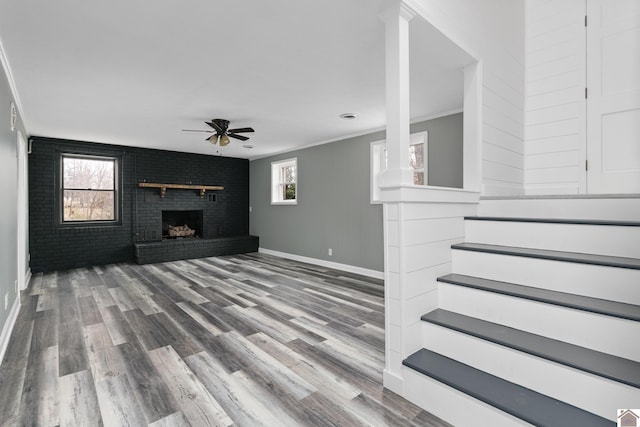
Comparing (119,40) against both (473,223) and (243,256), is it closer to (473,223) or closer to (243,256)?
(473,223)

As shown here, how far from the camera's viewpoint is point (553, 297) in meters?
1.63

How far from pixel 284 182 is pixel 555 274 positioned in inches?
234

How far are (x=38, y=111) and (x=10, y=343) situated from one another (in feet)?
9.89

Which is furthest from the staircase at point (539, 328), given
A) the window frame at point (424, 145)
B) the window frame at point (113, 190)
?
the window frame at point (113, 190)

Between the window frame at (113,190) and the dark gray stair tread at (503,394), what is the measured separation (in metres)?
6.65

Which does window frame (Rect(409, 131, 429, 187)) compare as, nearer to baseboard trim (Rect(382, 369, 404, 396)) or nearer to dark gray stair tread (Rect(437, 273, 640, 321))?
dark gray stair tread (Rect(437, 273, 640, 321))

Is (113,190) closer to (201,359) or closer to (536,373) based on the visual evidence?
(201,359)

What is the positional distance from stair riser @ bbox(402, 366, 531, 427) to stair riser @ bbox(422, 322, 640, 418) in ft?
0.72

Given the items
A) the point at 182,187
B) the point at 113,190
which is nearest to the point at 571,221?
the point at 182,187

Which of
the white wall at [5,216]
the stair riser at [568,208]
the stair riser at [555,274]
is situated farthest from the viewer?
→ the white wall at [5,216]

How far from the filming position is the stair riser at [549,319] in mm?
1406

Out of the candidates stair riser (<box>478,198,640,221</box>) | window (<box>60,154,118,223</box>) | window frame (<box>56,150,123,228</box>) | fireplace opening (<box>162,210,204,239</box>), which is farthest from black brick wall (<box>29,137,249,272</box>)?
stair riser (<box>478,198,640,221</box>)

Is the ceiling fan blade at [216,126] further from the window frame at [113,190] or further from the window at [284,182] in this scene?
the window frame at [113,190]

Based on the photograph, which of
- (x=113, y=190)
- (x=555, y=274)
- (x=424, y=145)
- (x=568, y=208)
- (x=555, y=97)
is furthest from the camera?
(x=113, y=190)
